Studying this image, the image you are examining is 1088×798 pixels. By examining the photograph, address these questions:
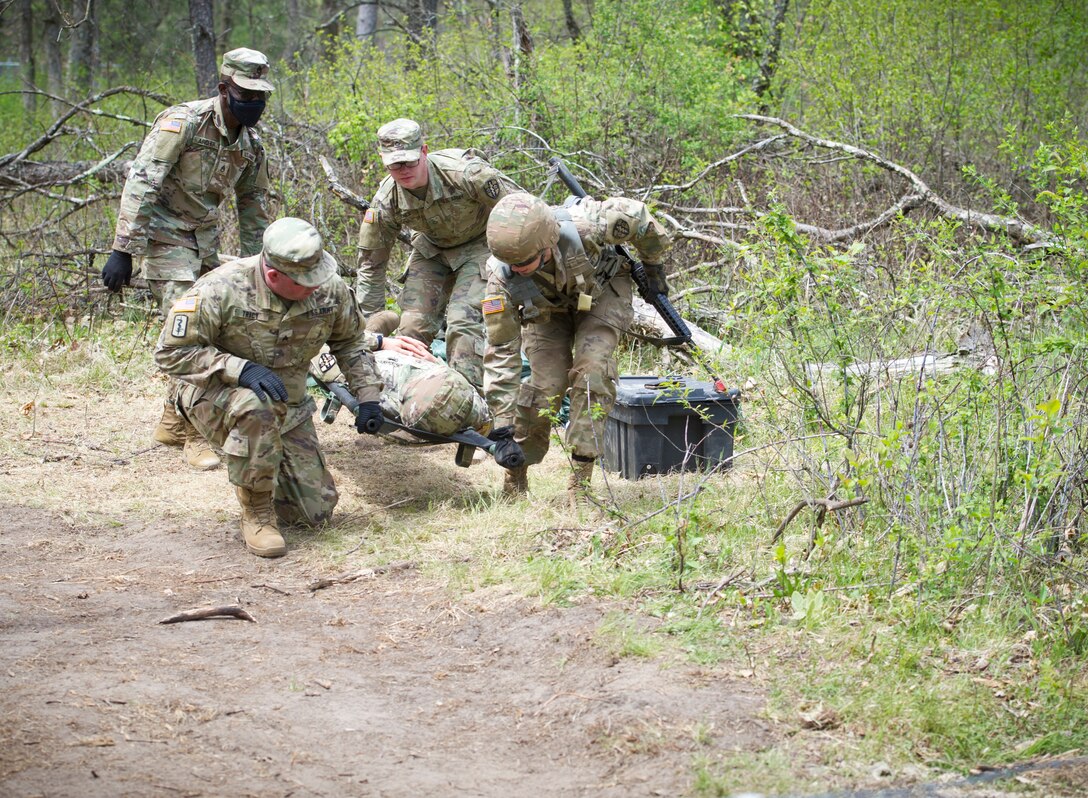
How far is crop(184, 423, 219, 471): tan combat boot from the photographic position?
20.8 feet

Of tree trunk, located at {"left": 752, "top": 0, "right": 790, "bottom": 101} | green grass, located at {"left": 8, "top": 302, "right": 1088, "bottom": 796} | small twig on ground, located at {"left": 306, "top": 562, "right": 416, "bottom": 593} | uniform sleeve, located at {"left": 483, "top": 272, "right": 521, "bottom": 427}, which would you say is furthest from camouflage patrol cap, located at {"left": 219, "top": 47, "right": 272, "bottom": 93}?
tree trunk, located at {"left": 752, "top": 0, "right": 790, "bottom": 101}

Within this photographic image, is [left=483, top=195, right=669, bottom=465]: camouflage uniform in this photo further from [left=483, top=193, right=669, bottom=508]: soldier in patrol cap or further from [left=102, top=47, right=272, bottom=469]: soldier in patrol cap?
[left=102, top=47, right=272, bottom=469]: soldier in patrol cap

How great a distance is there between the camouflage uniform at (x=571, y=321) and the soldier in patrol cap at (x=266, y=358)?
2.11 feet

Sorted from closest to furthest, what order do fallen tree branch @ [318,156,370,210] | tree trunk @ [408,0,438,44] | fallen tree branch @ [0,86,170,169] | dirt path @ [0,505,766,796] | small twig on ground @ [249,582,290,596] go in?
dirt path @ [0,505,766,796] → small twig on ground @ [249,582,290,596] → fallen tree branch @ [318,156,370,210] → fallen tree branch @ [0,86,170,169] → tree trunk @ [408,0,438,44]

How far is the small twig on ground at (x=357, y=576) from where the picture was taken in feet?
15.5

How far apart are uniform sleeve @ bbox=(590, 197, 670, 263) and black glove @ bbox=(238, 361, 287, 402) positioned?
5.25 feet

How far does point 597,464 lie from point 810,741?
3.13 m

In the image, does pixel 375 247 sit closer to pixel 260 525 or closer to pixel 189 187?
pixel 189 187

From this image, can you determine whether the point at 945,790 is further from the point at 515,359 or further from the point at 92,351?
the point at 92,351

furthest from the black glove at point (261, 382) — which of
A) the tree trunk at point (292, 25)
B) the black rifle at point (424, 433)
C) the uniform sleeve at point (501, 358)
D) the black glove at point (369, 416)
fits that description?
the tree trunk at point (292, 25)

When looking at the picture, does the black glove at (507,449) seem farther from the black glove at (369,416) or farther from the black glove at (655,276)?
the black glove at (655,276)

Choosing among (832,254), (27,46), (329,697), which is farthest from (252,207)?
(27,46)

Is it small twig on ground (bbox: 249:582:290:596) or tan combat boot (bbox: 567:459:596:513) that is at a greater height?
tan combat boot (bbox: 567:459:596:513)

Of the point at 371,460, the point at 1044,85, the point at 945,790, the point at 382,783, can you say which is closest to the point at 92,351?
the point at 371,460
